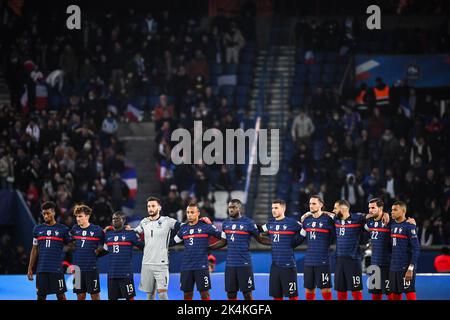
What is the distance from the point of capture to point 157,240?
16672 millimetres

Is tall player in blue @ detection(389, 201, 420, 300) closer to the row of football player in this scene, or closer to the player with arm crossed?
the row of football player

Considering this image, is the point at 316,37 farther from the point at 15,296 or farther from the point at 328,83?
the point at 15,296

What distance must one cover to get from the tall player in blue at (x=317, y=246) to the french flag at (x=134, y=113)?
11.3 meters

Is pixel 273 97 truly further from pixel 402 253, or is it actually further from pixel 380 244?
pixel 402 253

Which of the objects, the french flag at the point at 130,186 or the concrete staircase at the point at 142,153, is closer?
the french flag at the point at 130,186

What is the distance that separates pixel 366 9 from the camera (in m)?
28.9

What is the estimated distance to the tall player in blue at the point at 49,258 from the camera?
16625mm

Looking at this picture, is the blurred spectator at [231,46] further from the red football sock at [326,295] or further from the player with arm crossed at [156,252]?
the red football sock at [326,295]

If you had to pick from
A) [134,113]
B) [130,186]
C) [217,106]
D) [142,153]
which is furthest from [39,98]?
[217,106]

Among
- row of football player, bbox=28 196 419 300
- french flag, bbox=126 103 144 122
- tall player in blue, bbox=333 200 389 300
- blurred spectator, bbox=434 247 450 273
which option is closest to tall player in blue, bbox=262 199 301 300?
row of football player, bbox=28 196 419 300

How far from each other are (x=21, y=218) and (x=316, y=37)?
29.0 feet

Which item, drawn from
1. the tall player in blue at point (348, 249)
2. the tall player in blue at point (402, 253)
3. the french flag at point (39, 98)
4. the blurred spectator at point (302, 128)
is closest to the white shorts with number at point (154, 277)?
the tall player in blue at point (348, 249)

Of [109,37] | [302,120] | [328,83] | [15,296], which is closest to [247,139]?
[302,120]

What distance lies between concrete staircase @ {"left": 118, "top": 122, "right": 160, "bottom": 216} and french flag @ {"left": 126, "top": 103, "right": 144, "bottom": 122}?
0.21 meters
